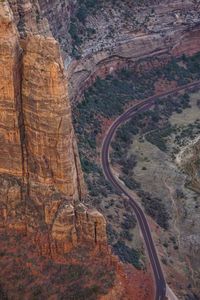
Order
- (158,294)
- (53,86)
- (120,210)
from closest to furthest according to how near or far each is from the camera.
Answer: (53,86) → (158,294) → (120,210)

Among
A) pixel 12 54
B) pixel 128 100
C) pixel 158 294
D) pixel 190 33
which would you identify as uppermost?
pixel 190 33

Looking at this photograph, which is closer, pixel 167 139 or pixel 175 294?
pixel 175 294

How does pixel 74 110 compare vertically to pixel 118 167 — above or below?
above

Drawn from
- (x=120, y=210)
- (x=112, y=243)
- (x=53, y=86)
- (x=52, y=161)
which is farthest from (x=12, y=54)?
(x=120, y=210)

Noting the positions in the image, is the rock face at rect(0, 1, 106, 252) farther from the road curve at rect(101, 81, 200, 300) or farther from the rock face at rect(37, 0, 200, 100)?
the rock face at rect(37, 0, 200, 100)

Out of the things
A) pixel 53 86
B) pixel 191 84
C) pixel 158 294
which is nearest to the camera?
pixel 53 86

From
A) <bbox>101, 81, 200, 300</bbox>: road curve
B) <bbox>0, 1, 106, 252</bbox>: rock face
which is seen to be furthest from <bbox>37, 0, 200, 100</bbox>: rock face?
<bbox>0, 1, 106, 252</bbox>: rock face

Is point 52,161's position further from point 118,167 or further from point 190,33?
point 190,33
